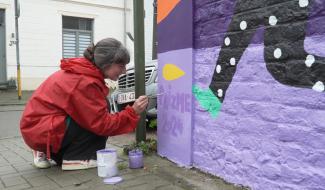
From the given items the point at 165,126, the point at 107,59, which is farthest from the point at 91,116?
the point at 165,126

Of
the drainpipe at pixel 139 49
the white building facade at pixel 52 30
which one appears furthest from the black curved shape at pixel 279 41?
the white building facade at pixel 52 30

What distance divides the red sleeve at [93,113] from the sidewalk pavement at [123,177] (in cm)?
46

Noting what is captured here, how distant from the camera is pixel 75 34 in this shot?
60.8 ft

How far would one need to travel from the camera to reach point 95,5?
18938 mm

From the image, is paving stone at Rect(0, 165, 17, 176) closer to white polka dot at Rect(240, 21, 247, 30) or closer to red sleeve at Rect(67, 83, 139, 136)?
red sleeve at Rect(67, 83, 139, 136)

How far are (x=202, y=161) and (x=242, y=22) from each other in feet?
4.55

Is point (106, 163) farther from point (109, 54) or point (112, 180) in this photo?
point (109, 54)

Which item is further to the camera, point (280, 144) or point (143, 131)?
point (143, 131)

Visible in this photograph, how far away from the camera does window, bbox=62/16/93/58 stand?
59.9 feet

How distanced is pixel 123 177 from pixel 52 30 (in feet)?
48.0

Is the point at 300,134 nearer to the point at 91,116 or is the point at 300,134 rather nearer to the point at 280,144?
the point at 280,144

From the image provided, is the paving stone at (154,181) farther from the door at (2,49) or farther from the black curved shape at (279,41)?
the door at (2,49)

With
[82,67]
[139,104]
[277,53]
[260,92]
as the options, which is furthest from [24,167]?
[277,53]

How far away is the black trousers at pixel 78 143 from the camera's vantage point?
3.94m
